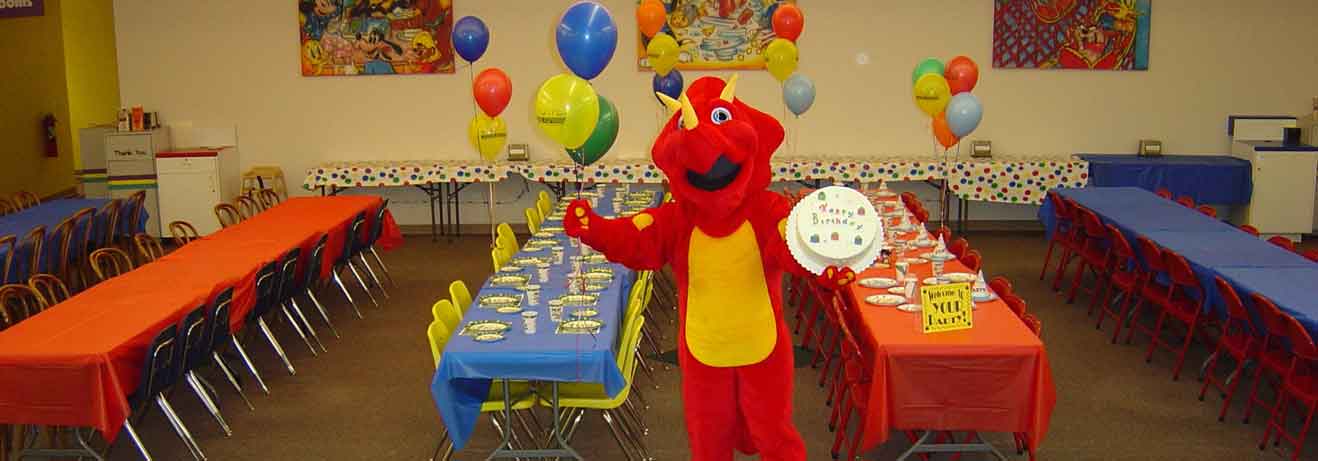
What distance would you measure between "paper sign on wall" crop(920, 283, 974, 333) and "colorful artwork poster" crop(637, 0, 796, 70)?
660cm

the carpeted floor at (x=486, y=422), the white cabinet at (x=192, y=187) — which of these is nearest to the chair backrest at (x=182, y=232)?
the white cabinet at (x=192, y=187)

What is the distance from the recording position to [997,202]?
1188cm

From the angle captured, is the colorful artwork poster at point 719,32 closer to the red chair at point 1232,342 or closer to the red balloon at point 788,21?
the red balloon at point 788,21

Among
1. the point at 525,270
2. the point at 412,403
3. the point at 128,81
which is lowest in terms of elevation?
the point at 412,403

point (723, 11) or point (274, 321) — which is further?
point (723, 11)

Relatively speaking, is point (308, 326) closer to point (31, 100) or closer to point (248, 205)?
point (248, 205)

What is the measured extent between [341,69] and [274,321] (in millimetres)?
4159

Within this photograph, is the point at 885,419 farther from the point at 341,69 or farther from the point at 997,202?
the point at 341,69

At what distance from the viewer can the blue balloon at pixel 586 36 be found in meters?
5.79

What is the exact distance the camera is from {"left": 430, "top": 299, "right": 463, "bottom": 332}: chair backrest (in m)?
5.68

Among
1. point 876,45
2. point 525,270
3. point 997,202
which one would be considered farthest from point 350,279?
point 997,202

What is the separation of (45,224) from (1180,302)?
24.7 ft

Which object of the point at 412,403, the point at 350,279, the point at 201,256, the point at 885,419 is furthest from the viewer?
the point at 350,279

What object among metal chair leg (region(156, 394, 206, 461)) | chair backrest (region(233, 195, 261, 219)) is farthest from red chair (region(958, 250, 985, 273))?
chair backrest (region(233, 195, 261, 219))
